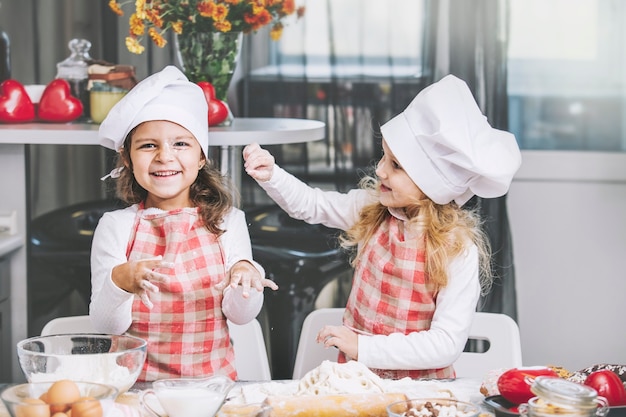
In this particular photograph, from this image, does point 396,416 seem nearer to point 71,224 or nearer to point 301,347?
point 301,347

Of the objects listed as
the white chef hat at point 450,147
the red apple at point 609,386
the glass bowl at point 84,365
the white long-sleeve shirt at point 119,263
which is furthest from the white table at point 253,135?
the red apple at point 609,386

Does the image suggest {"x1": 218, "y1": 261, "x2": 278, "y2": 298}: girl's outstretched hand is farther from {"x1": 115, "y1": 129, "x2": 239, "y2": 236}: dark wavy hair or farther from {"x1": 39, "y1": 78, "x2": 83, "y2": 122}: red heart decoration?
{"x1": 39, "y1": 78, "x2": 83, "y2": 122}: red heart decoration

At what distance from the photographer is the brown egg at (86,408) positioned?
1179 millimetres

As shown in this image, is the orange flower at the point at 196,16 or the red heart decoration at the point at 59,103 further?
the red heart decoration at the point at 59,103

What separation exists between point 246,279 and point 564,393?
655 mm

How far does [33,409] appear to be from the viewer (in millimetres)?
1166

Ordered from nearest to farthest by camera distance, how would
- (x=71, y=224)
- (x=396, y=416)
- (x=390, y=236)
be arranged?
(x=396, y=416) → (x=390, y=236) → (x=71, y=224)

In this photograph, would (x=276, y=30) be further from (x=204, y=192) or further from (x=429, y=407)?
(x=429, y=407)

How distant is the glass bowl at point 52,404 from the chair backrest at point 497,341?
996 mm

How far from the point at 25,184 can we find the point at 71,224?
1.49 ft

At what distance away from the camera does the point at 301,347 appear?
2.12m

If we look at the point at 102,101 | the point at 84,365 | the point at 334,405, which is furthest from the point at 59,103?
the point at 334,405

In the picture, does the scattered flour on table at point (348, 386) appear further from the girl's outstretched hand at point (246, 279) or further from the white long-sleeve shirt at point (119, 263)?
the white long-sleeve shirt at point (119, 263)

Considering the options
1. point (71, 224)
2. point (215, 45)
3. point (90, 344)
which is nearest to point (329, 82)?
point (215, 45)
